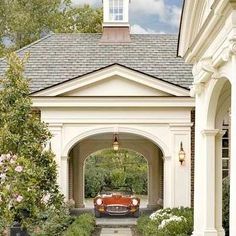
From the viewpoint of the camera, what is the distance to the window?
2345 cm

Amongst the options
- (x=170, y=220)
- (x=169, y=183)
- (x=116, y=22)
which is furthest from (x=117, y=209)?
(x=170, y=220)

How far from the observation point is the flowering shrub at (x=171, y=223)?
14.2 meters

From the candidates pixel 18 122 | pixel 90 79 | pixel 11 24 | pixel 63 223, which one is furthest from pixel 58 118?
pixel 11 24

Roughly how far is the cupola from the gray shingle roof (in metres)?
0.36

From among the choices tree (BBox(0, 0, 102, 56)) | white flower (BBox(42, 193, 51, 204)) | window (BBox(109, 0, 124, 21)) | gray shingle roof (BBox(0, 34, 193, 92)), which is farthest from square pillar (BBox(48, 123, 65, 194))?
tree (BBox(0, 0, 102, 56))

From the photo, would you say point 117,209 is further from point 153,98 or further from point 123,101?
point 153,98

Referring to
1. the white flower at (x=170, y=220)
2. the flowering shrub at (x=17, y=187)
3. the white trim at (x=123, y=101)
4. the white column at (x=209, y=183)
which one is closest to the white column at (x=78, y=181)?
the white trim at (x=123, y=101)

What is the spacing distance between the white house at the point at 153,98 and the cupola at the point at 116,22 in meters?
0.04

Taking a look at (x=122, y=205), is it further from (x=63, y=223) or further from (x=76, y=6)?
(x=76, y=6)

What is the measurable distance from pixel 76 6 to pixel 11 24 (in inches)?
194

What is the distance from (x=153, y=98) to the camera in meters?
18.7

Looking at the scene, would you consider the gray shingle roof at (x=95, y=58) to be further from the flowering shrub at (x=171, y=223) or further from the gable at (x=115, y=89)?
the flowering shrub at (x=171, y=223)

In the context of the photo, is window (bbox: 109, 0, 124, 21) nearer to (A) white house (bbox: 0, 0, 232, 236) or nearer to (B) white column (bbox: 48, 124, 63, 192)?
(A) white house (bbox: 0, 0, 232, 236)

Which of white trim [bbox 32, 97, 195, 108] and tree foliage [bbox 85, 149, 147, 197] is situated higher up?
white trim [bbox 32, 97, 195, 108]
